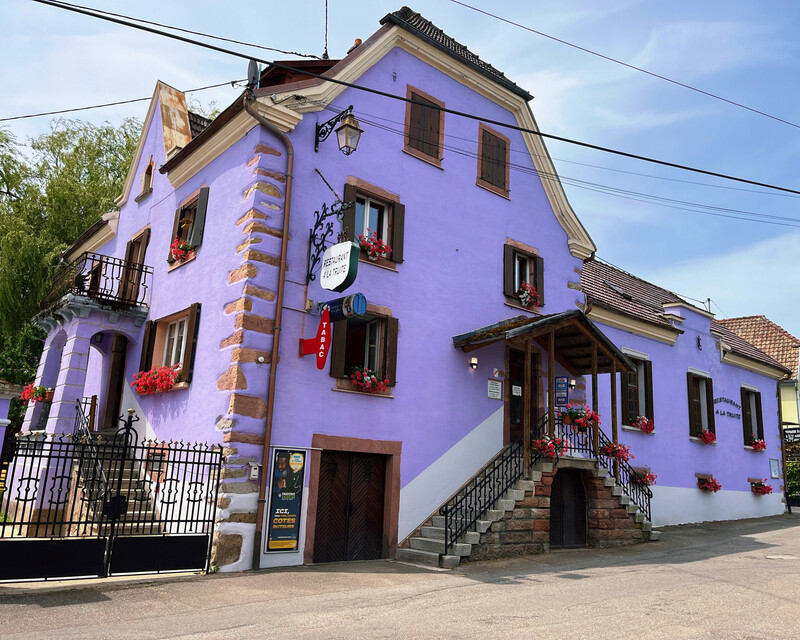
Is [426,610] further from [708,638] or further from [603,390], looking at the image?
[603,390]

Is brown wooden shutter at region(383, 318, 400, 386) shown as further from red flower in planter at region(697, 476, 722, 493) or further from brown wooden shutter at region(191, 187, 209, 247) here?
red flower in planter at region(697, 476, 722, 493)

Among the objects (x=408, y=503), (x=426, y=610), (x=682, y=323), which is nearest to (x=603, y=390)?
(x=682, y=323)

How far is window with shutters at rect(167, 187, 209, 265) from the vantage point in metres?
13.4

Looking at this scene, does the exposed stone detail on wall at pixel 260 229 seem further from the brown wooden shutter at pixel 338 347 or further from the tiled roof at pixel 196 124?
the tiled roof at pixel 196 124

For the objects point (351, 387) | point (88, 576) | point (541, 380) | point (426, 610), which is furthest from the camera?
point (541, 380)

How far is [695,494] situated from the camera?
66.9ft

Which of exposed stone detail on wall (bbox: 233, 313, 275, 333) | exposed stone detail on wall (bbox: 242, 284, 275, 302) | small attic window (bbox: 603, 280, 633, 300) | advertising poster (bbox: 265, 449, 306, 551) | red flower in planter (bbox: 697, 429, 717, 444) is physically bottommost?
advertising poster (bbox: 265, 449, 306, 551)

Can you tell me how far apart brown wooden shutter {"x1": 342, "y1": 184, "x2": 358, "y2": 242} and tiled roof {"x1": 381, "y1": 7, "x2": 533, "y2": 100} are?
3.84 m

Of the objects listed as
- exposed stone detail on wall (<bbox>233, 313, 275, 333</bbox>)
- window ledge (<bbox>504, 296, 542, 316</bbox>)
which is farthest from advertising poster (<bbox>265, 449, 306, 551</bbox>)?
window ledge (<bbox>504, 296, 542, 316</bbox>)

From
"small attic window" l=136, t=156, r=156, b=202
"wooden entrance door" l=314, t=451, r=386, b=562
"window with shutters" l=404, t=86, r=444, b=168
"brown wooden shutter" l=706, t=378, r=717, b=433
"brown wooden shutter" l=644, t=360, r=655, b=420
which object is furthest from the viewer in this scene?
"brown wooden shutter" l=706, t=378, r=717, b=433

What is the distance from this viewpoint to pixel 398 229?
44.0 ft

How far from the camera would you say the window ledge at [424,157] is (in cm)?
1401

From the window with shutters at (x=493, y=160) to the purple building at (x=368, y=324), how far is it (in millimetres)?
51

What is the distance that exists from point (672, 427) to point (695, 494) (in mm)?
2169
